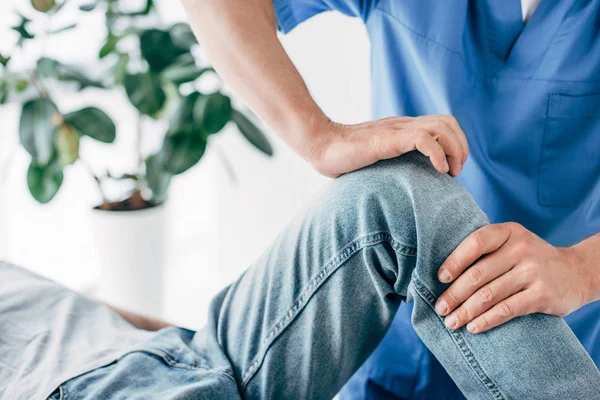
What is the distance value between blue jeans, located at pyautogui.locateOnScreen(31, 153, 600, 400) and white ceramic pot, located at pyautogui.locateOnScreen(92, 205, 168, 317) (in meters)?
0.91

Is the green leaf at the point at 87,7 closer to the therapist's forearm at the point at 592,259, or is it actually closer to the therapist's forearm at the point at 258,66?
the therapist's forearm at the point at 258,66

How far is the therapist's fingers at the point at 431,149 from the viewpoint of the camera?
72 centimetres

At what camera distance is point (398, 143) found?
2.42 feet

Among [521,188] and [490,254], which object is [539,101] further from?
[490,254]

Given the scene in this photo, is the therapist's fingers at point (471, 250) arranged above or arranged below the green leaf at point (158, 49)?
below

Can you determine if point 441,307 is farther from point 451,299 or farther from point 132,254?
point 132,254

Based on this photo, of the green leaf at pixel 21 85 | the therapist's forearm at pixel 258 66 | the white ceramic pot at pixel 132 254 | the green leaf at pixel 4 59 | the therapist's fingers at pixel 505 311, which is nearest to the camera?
the therapist's fingers at pixel 505 311

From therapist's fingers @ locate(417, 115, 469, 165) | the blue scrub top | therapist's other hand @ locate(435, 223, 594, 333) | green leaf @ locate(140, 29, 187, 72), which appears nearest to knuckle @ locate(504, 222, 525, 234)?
therapist's other hand @ locate(435, 223, 594, 333)

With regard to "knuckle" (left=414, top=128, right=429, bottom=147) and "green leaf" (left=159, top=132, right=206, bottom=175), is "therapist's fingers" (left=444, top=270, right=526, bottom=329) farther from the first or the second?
"green leaf" (left=159, top=132, right=206, bottom=175)

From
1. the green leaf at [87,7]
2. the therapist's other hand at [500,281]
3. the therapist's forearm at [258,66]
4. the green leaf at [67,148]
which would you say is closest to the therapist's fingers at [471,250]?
the therapist's other hand at [500,281]

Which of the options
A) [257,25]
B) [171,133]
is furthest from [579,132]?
[171,133]

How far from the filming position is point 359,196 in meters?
0.72

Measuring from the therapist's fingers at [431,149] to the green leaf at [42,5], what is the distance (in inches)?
42.5

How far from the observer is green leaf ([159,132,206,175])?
1.63 meters
